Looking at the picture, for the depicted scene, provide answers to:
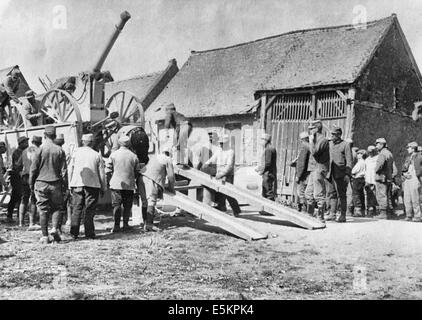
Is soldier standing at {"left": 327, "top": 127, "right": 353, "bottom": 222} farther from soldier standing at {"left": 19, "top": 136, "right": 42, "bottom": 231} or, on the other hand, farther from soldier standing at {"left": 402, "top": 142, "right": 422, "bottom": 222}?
soldier standing at {"left": 19, "top": 136, "right": 42, "bottom": 231}

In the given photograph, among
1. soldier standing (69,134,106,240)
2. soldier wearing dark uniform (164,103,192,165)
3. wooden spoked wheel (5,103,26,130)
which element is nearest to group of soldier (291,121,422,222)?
soldier wearing dark uniform (164,103,192,165)

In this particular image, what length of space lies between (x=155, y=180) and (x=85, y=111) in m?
3.35

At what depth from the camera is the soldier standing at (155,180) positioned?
27.6 ft

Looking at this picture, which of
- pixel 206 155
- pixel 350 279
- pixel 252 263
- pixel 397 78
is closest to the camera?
pixel 350 279

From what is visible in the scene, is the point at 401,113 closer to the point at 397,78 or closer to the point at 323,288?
the point at 397,78

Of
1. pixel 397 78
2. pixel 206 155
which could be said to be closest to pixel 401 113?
pixel 397 78

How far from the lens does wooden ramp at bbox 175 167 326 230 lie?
8.69 m

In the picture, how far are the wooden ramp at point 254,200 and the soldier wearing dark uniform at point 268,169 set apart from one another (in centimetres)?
118

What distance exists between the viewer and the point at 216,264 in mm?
6031

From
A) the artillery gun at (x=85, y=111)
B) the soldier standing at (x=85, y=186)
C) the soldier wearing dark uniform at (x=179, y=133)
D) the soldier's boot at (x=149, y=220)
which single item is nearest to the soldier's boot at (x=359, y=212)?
the soldier wearing dark uniform at (x=179, y=133)

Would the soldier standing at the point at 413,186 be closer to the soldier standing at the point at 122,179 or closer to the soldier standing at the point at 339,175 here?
the soldier standing at the point at 339,175

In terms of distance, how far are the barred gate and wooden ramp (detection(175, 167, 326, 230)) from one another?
6.69 meters

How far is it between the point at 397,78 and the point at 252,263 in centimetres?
1513

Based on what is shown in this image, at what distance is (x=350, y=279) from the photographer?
209 inches
